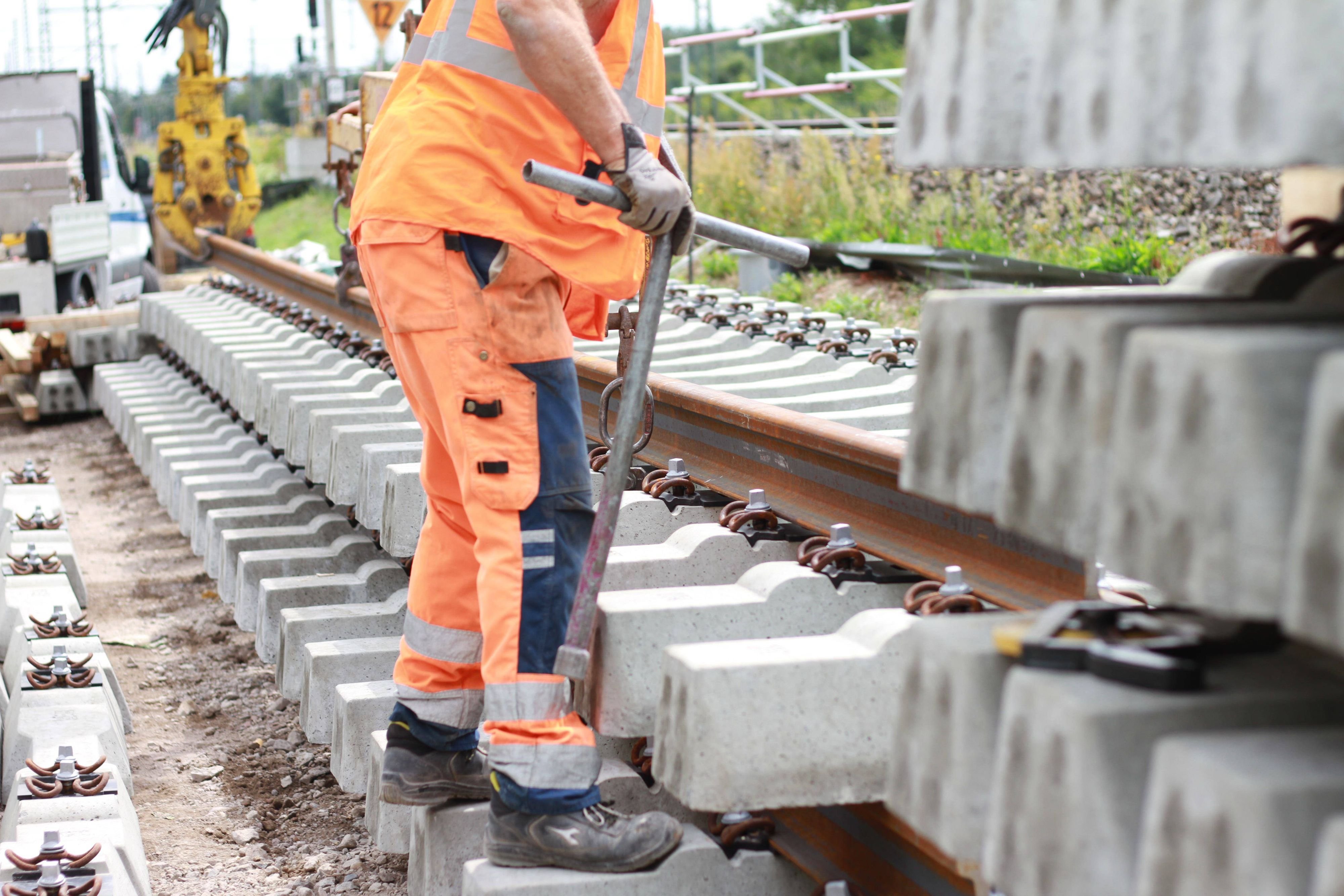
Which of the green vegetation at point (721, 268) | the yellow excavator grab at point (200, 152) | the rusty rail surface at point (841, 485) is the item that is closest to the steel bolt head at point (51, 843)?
the rusty rail surface at point (841, 485)

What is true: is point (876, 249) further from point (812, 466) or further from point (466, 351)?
point (466, 351)

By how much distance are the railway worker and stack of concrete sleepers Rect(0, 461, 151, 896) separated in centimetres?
59

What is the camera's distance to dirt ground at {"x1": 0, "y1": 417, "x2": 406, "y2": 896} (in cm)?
364

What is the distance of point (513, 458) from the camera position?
2773 mm

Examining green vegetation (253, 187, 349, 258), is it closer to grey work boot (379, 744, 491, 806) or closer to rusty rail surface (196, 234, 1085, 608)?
rusty rail surface (196, 234, 1085, 608)

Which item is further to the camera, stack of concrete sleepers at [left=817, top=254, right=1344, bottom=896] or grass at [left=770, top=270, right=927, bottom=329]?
grass at [left=770, top=270, right=927, bottom=329]

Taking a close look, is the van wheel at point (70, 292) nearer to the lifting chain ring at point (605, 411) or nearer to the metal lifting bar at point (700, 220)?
the lifting chain ring at point (605, 411)

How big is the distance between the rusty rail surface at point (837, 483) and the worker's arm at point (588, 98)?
78 centimetres

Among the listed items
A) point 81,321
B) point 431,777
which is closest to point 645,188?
point 431,777

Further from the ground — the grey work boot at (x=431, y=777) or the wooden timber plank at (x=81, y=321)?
the grey work boot at (x=431, y=777)

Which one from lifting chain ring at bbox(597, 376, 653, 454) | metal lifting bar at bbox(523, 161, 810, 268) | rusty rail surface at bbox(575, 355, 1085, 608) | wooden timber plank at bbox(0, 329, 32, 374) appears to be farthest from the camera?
wooden timber plank at bbox(0, 329, 32, 374)

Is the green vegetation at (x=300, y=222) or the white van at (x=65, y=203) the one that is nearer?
the white van at (x=65, y=203)

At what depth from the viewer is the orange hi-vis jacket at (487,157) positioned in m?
2.84

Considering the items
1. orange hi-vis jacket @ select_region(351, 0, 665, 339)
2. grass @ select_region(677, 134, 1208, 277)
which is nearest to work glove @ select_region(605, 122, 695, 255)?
orange hi-vis jacket @ select_region(351, 0, 665, 339)
